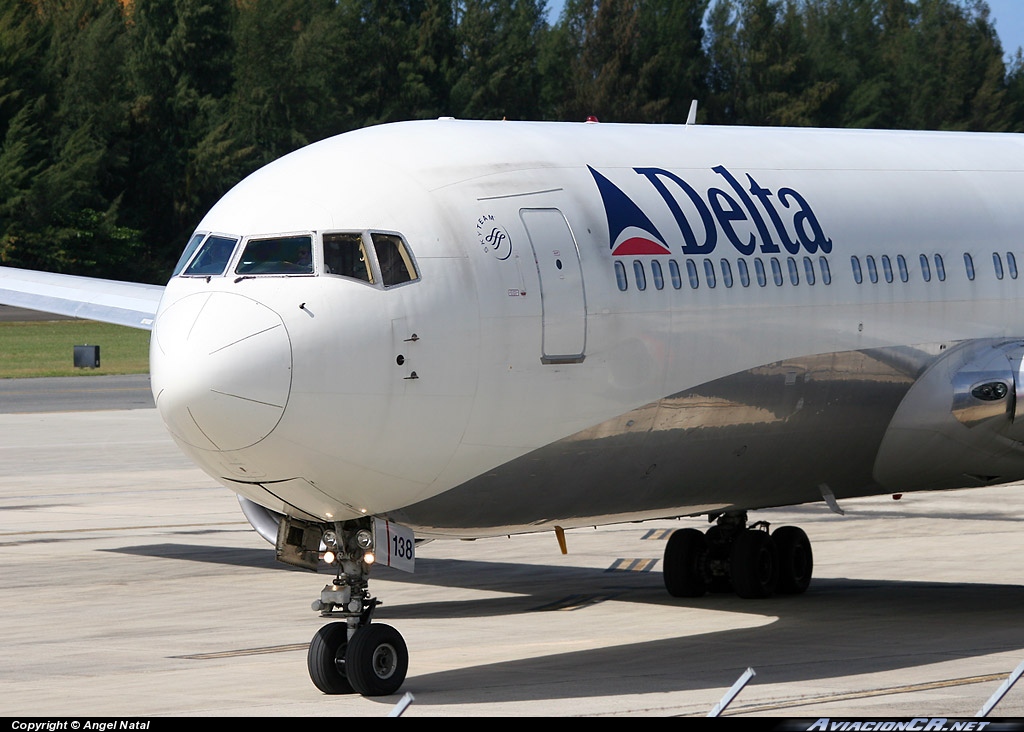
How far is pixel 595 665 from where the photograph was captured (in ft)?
53.5

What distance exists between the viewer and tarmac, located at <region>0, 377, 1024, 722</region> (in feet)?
47.8

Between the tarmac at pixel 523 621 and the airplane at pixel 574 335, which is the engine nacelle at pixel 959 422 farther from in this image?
the tarmac at pixel 523 621

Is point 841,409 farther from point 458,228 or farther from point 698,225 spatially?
point 458,228

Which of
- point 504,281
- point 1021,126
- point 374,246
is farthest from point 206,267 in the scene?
point 1021,126

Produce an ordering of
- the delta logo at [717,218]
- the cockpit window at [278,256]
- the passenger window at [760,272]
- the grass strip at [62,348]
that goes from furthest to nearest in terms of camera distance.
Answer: the grass strip at [62,348], the passenger window at [760,272], the delta logo at [717,218], the cockpit window at [278,256]

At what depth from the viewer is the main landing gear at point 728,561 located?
20.7m

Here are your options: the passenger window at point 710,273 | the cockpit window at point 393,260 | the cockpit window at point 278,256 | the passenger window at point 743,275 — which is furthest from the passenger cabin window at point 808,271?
the cockpit window at point 278,256

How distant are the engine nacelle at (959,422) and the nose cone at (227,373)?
24.1ft

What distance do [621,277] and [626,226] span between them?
0.56 meters

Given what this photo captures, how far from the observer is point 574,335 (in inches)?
609

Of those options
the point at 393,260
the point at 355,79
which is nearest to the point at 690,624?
the point at 393,260

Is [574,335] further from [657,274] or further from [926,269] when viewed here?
[926,269]

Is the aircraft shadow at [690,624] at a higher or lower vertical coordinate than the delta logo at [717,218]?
lower

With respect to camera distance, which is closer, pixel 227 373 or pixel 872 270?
pixel 227 373
